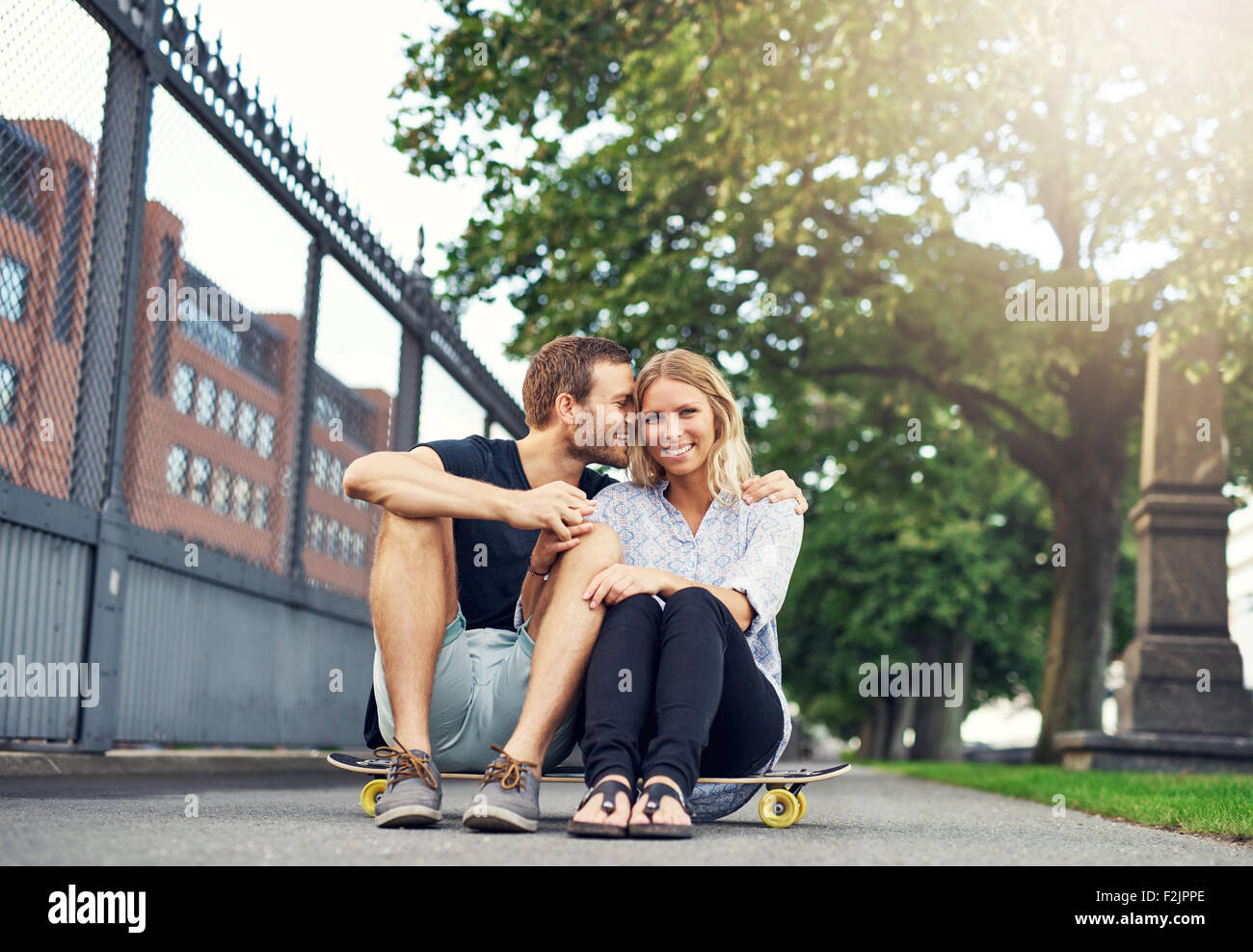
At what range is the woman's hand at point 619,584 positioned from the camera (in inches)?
133

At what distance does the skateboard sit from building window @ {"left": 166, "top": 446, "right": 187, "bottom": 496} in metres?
3.27

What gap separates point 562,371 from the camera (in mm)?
3883

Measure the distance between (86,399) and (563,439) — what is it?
3.12 meters

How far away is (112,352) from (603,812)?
4.24m

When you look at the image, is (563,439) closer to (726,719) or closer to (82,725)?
(726,719)

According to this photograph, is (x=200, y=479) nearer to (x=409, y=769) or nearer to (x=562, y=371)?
(x=562, y=371)

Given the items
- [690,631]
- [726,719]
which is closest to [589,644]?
[690,631]

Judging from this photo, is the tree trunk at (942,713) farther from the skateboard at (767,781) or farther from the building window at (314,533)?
the skateboard at (767,781)

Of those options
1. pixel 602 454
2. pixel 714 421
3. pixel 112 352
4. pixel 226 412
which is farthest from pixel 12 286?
pixel 714 421

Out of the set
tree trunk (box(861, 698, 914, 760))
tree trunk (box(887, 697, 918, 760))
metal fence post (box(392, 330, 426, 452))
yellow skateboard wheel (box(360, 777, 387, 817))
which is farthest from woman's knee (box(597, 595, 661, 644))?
tree trunk (box(861, 698, 914, 760))

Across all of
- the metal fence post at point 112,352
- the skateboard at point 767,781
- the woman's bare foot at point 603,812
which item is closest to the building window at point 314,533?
the metal fence post at point 112,352

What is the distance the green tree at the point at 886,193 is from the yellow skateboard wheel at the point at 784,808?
20.6ft

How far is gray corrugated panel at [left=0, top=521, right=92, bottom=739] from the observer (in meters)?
5.32

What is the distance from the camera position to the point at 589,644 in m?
3.40
